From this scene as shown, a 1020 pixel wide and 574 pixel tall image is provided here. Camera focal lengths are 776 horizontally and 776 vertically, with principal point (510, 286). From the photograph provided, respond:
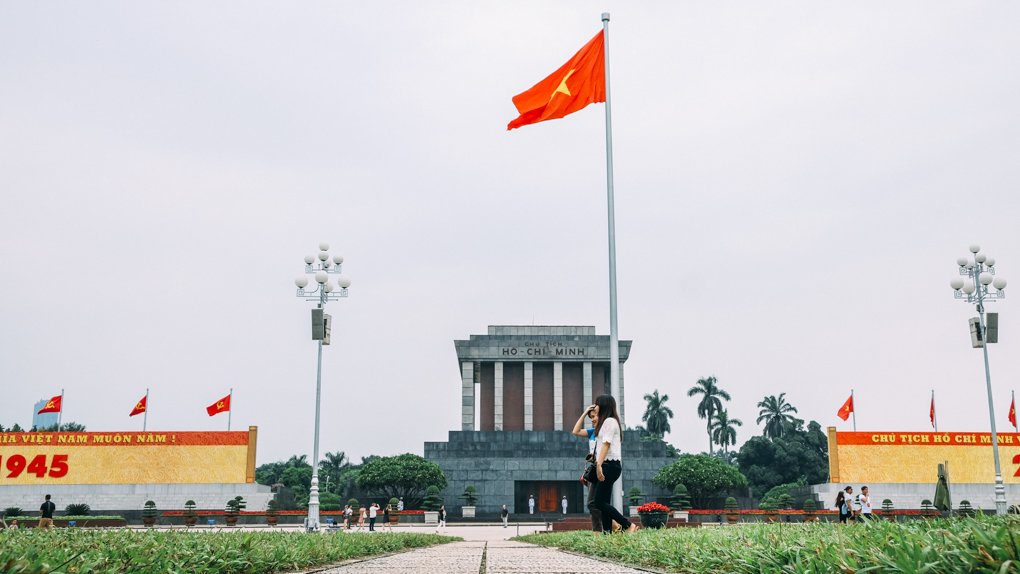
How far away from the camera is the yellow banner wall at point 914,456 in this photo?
144 ft

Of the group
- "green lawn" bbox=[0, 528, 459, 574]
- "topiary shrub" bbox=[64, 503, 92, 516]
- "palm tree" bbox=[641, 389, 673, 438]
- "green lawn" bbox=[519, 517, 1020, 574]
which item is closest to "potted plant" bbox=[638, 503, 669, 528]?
"green lawn" bbox=[519, 517, 1020, 574]

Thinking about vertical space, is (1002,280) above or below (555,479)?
above

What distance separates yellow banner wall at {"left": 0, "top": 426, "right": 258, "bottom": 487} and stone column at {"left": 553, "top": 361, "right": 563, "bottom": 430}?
20660 mm

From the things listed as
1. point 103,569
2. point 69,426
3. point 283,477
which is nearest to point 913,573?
point 103,569

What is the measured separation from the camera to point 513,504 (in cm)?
4766

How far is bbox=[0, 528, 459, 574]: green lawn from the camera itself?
372 centimetres

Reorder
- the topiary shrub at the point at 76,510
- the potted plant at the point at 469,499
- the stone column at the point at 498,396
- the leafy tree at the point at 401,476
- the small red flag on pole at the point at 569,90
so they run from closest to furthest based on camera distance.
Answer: the small red flag on pole at the point at 569,90 < the topiary shrub at the point at 76,510 < the leafy tree at the point at 401,476 < the potted plant at the point at 469,499 < the stone column at the point at 498,396

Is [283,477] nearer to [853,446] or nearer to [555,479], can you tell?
[555,479]

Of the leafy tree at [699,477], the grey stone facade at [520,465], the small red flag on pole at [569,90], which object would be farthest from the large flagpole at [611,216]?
the grey stone facade at [520,465]

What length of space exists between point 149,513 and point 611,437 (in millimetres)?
38157

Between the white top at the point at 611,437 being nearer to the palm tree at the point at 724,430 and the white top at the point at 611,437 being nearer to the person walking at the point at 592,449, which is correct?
the person walking at the point at 592,449

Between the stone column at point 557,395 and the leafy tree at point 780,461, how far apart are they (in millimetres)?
25528

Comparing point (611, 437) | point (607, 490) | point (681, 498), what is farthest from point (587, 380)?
point (611, 437)

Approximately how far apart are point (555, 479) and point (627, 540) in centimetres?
4049
